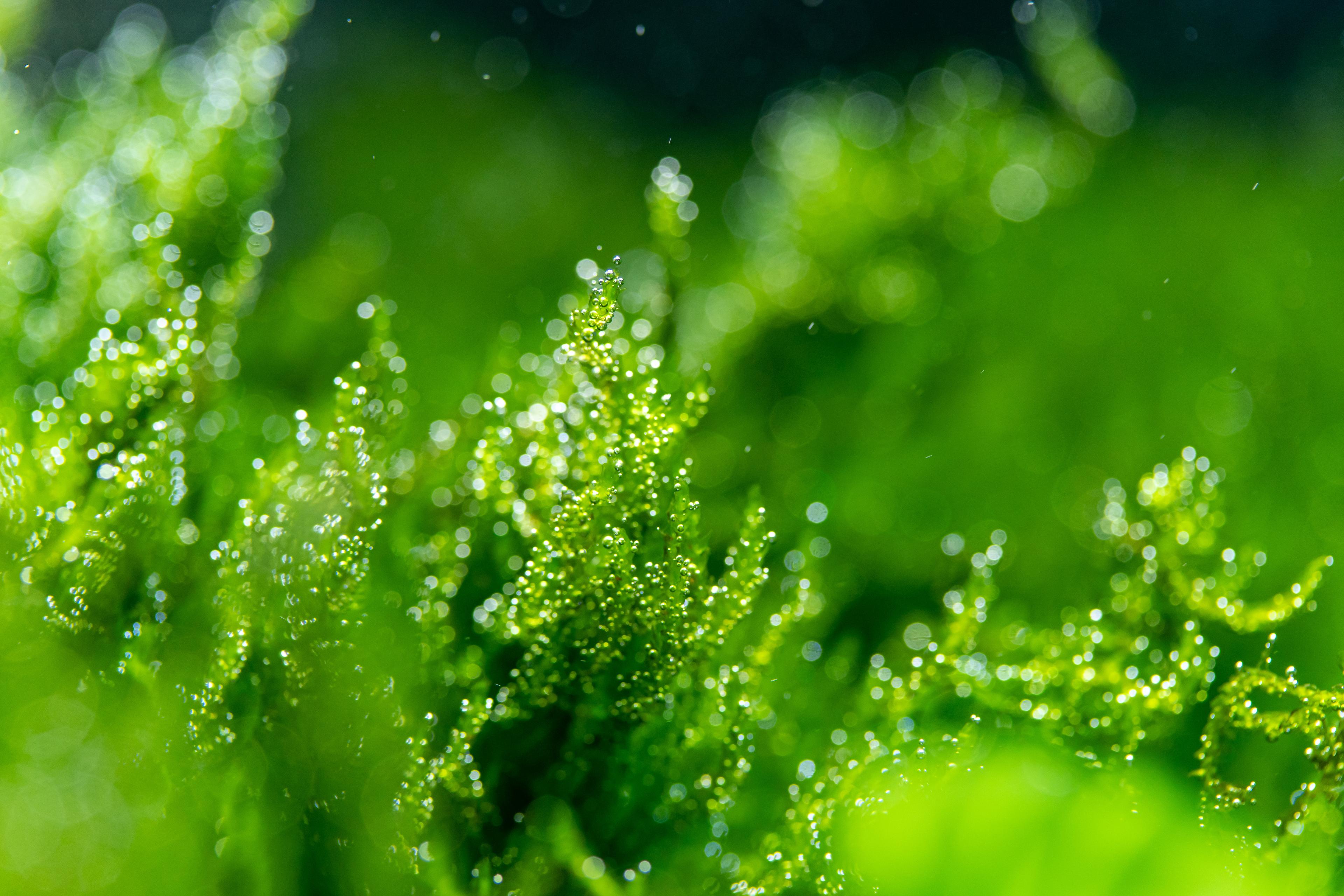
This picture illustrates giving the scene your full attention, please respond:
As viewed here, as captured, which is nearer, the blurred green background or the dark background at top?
the blurred green background

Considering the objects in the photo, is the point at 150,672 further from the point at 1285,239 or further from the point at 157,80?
the point at 1285,239

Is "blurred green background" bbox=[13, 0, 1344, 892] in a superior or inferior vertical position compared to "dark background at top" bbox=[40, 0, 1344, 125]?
inferior

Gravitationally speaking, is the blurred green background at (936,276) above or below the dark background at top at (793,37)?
below

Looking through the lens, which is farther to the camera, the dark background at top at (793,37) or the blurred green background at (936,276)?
the dark background at top at (793,37)

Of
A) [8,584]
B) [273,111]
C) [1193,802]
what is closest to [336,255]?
[273,111]

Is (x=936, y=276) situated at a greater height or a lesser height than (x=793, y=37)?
lesser

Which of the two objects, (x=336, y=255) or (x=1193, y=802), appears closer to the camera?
(x=1193, y=802)
